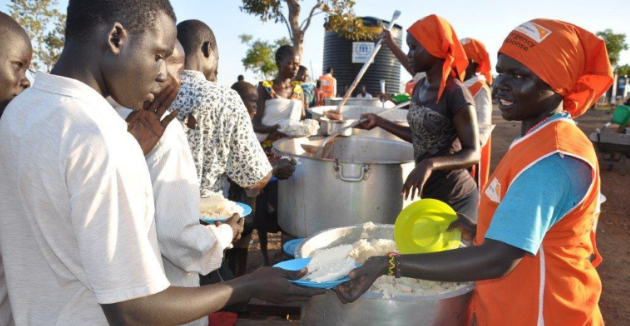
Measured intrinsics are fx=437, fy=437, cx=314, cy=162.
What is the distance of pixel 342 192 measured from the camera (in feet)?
8.09

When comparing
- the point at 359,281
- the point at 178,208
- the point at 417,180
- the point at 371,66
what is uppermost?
the point at 371,66

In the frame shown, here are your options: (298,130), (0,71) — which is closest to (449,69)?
(298,130)

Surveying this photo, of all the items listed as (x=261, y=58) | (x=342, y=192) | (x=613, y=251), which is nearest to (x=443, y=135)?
(x=342, y=192)

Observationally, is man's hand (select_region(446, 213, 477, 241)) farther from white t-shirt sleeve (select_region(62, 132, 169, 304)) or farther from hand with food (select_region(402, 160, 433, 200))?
white t-shirt sleeve (select_region(62, 132, 169, 304))

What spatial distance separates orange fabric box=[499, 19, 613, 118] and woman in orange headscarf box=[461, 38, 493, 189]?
1901 millimetres

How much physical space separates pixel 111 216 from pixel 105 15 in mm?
444

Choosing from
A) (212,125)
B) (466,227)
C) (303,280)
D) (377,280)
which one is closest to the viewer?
(303,280)

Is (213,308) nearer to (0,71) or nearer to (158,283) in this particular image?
(158,283)

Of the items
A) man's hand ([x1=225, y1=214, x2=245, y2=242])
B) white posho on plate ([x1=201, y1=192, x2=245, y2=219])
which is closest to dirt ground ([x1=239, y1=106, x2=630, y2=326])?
white posho on plate ([x1=201, y1=192, x2=245, y2=219])

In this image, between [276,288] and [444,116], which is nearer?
[276,288]

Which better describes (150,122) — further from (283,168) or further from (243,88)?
(243,88)

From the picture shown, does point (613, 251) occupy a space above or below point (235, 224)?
below

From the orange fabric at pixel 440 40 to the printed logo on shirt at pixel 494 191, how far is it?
4.22 feet

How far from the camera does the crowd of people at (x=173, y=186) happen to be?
0.84 m
